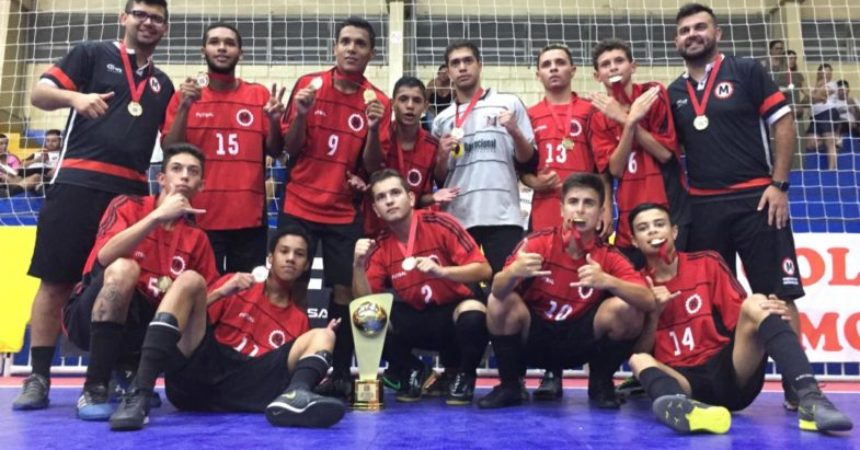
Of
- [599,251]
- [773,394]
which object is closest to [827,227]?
[773,394]

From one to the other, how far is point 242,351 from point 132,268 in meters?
0.62

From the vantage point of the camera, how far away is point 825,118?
8.25 meters

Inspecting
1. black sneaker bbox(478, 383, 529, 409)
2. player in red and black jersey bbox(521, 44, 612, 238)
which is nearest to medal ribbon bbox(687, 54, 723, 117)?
player in red and black jersey bbox(521, 44, 612, 238)

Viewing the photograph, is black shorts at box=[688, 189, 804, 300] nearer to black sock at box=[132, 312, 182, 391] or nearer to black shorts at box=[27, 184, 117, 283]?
black sock at box=[132, 312, 182, 391]

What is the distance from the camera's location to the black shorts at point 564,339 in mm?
3441

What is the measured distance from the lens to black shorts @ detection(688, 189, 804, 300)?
3.39 m

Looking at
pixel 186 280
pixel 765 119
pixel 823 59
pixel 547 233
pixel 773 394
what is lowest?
pixel 773 394

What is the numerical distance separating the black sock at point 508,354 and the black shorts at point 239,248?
1289mm

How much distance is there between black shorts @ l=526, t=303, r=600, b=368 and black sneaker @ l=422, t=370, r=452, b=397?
0.56m

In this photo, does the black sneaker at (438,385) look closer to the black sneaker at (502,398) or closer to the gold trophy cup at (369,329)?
the black sneaker at (502,398)

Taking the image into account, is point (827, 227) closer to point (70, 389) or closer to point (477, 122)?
point (477, 122)

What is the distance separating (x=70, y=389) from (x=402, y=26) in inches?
303

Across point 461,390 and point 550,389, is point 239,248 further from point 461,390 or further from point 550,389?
point 550,389

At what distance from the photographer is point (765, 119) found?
3562 millimetres
